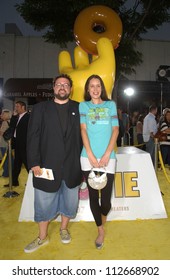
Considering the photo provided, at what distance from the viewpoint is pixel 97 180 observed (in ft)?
7.91

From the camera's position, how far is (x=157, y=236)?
9.39 ft

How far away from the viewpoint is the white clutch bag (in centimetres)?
241

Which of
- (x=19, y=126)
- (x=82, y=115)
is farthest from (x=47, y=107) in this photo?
(x=19, y=126)

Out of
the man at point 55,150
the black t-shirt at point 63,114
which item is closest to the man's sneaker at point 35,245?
the man at point 55,150

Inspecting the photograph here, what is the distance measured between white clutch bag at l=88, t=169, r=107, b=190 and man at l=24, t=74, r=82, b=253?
16cm

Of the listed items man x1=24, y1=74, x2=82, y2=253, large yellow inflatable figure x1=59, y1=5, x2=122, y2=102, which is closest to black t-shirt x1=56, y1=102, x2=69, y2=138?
man x1=24, y1=74, x2=82, y2=253

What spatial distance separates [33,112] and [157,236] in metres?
1.84

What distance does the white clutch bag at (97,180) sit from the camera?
2.41m

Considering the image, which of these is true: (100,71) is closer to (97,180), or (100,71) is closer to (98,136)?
(98,136)

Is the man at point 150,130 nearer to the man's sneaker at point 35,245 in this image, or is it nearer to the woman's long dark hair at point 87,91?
the woman's long dark hair at point 87,91

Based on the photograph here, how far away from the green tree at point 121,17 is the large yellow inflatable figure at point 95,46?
11.3 ft

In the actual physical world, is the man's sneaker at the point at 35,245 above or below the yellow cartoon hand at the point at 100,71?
below

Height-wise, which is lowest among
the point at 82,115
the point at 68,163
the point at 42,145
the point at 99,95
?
the point at 68,163

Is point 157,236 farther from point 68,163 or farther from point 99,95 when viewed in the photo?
point 99,95
